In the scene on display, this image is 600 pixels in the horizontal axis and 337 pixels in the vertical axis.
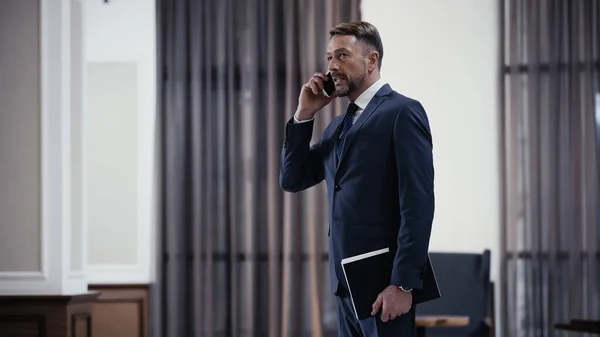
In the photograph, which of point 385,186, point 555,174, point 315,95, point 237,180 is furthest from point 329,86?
point 555,174

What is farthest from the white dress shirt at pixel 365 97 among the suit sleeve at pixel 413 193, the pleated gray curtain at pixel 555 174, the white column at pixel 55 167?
the pleated gray curtain at pixel 555 174

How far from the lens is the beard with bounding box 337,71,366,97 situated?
2.17m

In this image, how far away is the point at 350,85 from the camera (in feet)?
7.16

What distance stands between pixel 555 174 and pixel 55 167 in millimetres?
2932

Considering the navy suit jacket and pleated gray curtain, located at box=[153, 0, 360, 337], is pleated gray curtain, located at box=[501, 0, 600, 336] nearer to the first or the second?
pleated gray curtain, located at box=[153, 0, 360, 337]

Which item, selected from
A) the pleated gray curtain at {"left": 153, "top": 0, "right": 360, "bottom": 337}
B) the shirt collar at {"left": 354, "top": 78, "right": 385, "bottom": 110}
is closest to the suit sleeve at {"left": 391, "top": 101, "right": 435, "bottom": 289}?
the shirt collar at {"left": 354, "top": 78, "right": 385, "bottom": 110}

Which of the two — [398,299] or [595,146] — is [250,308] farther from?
[398,299]

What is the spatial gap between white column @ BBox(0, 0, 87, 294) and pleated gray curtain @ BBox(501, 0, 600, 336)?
8.50ft

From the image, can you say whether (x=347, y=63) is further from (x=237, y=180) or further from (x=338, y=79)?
(x=237, y=180)

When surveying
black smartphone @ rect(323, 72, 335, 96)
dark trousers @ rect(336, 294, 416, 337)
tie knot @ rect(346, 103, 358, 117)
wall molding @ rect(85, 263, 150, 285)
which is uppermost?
black smartphone @ rect(323, 72, 335, 96)

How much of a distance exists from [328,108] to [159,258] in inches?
53.9

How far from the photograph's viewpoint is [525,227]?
5.72m

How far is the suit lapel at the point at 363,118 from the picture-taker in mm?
2152

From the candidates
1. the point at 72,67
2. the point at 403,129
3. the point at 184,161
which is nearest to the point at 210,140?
the point at 184,161
